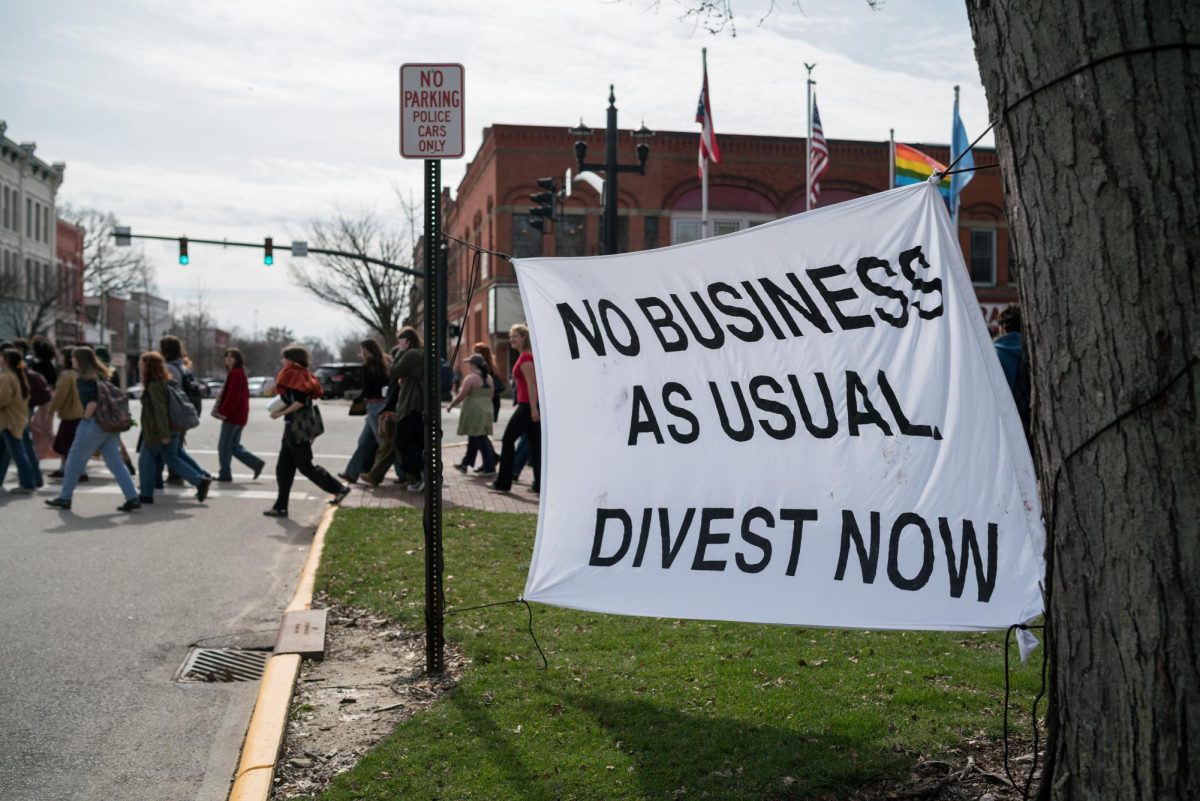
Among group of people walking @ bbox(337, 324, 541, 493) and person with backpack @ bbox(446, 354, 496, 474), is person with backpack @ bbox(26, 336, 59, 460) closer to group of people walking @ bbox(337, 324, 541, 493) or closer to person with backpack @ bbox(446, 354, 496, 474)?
group of people walking @ bbox(337, 324, 541, 493)

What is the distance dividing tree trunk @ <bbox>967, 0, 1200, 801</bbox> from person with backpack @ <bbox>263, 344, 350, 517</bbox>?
925 centimetres

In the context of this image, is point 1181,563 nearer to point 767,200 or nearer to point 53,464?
point 53,464

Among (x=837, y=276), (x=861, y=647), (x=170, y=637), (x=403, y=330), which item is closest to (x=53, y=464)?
(x=403, y=330)

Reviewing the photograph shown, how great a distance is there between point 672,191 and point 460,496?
2937 centimetres

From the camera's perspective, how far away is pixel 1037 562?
3.67 metres

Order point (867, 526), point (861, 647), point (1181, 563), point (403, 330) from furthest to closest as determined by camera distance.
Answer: point (403, 330) → point (861, 647) → point (867, 526) → point (1181, 563)

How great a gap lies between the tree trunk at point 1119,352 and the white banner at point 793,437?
65 centimetres

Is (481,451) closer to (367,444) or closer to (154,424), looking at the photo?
(367,444)

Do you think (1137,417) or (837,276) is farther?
(837,276)

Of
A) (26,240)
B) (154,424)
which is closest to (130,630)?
(154,424)

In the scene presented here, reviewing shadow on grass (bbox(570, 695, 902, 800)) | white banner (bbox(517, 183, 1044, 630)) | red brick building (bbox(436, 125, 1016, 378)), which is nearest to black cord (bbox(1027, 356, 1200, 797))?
white banner (bbox(517, 183, 1044, 630))

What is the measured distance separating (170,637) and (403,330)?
568 cm

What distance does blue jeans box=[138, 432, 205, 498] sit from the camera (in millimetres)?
12523

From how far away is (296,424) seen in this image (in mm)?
11398
